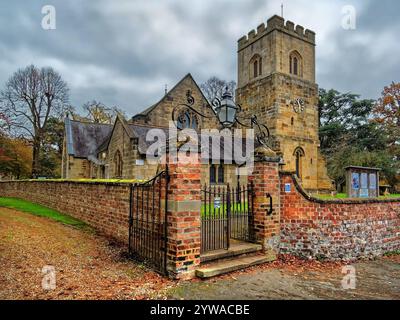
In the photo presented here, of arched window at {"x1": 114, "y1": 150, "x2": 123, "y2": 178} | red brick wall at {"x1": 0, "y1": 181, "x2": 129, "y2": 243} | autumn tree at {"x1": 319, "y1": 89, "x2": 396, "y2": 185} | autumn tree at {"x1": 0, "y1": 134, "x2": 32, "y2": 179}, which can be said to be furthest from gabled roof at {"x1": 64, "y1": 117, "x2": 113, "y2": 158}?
autumn tree at {"x1": 319, "y1": 89, "x2": 396, "y2": 185}

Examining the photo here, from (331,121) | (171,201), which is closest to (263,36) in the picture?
(331,121)

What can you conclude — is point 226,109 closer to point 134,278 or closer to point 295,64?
point 134,278

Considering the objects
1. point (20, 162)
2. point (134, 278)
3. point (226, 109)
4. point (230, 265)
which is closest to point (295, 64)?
point (226, 109)

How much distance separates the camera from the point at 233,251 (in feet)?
19.8

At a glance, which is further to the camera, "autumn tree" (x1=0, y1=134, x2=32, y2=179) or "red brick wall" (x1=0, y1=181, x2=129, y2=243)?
"autumn tree" (x1=0, y1=134, x2=32, y2=179)

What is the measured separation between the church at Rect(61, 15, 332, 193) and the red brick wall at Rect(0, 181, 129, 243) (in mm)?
7353

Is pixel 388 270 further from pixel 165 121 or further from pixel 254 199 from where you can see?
pixel 165 121

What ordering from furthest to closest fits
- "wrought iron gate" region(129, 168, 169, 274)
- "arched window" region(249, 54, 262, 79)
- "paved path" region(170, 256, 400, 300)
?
"arched window" region(249, 54, 262, 79), "wrought iron gate" region(129, 168, 169, 274), "paved path" region(170, 256, 400, 300)

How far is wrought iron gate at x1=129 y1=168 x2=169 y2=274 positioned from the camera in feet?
17.6

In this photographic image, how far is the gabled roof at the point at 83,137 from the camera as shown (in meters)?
23.2

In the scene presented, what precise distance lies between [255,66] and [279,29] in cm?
381

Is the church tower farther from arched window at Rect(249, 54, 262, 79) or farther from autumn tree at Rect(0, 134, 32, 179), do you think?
autumn tree at Rect(0, 134, 32, 179)

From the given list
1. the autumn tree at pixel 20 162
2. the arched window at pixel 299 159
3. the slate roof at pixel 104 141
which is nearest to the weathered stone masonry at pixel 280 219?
the slate roof at pixel 104 141
